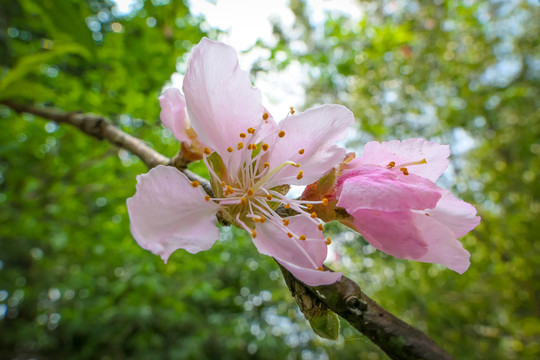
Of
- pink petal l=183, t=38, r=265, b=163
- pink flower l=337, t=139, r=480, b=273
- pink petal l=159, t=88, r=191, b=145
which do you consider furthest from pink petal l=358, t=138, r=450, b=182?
pink petal l=159, t=88, r=191, b=145

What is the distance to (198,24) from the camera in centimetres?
134

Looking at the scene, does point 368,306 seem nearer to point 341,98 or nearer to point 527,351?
point 527,351

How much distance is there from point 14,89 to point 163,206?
77 cm

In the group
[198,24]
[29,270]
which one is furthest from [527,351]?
[29,270]

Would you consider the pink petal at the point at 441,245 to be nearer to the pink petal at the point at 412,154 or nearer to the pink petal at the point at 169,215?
the pink petal at the point at 412,154

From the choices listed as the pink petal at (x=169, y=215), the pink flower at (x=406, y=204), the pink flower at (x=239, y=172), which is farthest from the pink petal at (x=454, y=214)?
the pink petal at (x=169, y=215)

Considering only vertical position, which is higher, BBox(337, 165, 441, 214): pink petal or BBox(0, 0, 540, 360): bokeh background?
BBox(337, 165, 441, 214): pink petal

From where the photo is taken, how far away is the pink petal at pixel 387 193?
321 mm

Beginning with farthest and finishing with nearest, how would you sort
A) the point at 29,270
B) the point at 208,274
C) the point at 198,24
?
the point at 29,270
the point at 208,274
the point at 198,24

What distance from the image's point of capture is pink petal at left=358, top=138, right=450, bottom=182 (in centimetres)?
39

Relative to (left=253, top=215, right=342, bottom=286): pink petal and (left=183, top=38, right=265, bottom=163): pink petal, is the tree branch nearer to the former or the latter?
(left=253, top=215, right=342, bottom=286): pink petal

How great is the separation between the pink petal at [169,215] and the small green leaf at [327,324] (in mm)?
107

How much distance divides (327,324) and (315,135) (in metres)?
0.19

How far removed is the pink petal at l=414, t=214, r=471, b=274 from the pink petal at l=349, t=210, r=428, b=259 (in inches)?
0.7
